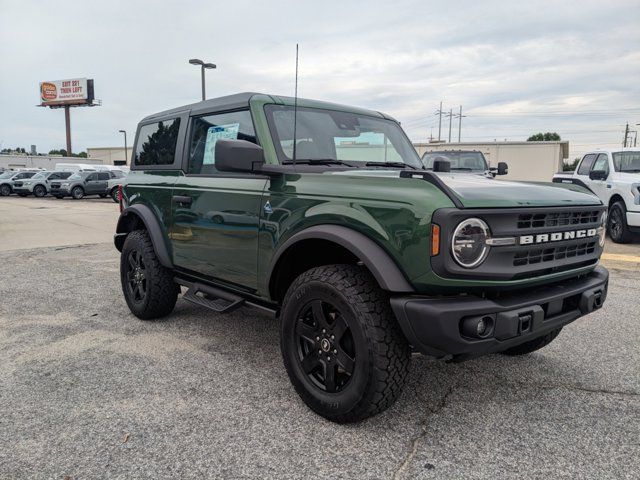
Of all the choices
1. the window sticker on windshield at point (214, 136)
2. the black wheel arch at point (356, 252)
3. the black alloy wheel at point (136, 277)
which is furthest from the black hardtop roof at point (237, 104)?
the black alloy wheel at point (136, 277)

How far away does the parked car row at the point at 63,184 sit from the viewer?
27766 millimetres

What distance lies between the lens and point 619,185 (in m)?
9.63

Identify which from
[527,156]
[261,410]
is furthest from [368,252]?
[527,156]

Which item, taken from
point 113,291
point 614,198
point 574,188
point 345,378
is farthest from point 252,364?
point 614,198

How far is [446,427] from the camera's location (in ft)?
9.02

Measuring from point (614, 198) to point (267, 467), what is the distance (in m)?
9.76

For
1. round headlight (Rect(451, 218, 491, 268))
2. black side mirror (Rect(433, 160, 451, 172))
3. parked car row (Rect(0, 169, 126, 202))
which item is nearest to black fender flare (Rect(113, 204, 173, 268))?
black side mirror (Rect(433, 160, 451, 172))

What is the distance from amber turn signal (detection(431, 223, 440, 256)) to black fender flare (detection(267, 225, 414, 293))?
0.22 m

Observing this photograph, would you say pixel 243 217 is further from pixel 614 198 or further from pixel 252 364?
pixel 614 198

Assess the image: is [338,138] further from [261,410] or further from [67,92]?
[67,92]

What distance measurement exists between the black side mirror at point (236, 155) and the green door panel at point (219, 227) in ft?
0.96

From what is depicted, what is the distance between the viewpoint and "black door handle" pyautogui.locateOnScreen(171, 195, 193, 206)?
3957 mm

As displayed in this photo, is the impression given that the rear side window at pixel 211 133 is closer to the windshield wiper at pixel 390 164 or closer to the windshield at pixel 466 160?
the windshield wiper at pixel 390 164

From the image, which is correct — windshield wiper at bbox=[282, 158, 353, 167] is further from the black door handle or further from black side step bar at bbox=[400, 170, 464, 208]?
the black door handle
